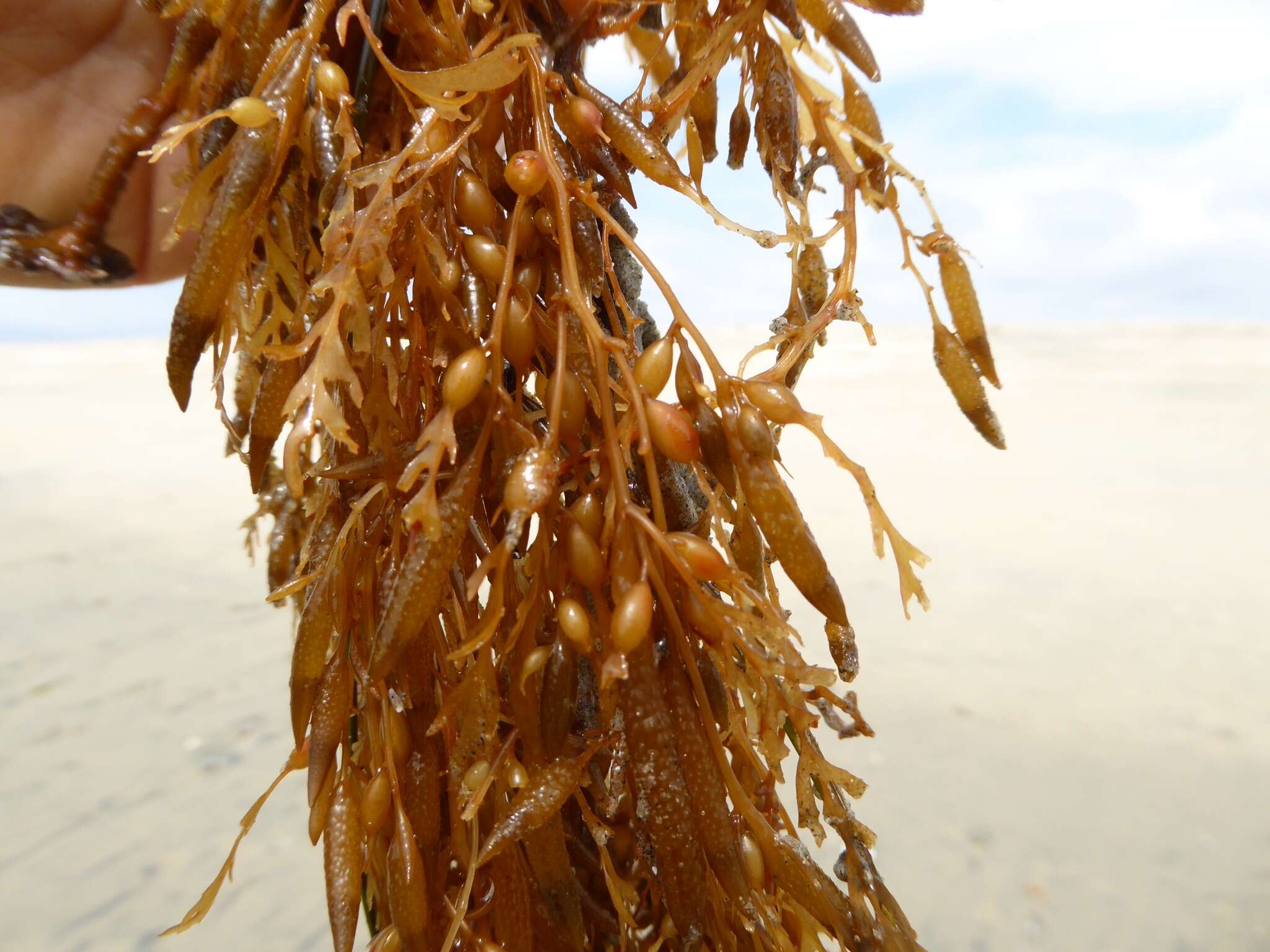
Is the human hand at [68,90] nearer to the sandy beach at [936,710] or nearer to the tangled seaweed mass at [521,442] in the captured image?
the tangled seaweed mass at [521,442]

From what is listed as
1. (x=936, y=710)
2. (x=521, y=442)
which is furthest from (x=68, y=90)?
(x=936, y=710)

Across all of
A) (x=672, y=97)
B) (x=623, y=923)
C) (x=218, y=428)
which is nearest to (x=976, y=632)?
(x=623, y=923)

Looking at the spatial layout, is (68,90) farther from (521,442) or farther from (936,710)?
(936,710)

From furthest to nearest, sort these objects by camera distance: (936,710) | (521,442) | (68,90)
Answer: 1. (936,710)
2. (68,90)
3. (521,442)

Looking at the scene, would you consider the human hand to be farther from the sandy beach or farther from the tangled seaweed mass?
the sandy beach

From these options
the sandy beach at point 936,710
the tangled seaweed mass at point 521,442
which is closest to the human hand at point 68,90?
the tangled seaweed mass at point 521,442

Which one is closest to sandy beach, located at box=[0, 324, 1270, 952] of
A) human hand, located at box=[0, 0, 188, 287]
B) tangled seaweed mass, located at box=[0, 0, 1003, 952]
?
tangled seaweed mass, located at box=[0, 0, 1003, 952]
